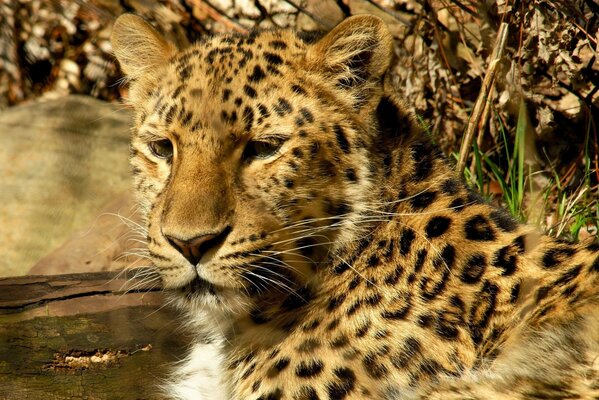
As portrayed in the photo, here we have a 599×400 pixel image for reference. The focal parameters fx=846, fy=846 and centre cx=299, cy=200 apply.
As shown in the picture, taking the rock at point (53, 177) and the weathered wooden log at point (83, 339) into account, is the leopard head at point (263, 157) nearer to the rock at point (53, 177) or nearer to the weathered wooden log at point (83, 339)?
the weathered wooden log at point (83, 339)

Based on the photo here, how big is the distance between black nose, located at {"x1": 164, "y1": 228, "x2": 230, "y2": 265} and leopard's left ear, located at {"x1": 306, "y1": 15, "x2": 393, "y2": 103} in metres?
1.23

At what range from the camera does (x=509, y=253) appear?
462 cm

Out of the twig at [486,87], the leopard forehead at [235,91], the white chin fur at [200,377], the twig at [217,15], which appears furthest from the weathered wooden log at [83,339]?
the twig at [217,15]

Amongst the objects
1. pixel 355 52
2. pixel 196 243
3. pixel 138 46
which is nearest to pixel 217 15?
pixel 138 46

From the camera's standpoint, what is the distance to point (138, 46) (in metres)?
5.61

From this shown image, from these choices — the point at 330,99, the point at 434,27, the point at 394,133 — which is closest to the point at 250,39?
the point at 330,99

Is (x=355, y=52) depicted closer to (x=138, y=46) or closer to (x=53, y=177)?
(x=138, y=46)

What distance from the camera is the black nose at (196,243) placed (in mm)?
4348

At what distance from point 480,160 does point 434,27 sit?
1346 millimetres

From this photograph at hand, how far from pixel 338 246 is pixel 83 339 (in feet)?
6.55

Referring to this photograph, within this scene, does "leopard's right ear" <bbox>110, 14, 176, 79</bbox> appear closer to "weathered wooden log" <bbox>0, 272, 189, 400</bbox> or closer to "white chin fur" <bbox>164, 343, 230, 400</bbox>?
"weathered wooden log" <bbox>0, 272, 189, 400</bbox>

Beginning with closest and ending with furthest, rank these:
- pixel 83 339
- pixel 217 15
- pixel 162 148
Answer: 1. pixel 162 148
2. pixel 83 339
3. pixel 217 15

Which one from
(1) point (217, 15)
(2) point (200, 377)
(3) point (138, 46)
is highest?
(1) point (217, 15)

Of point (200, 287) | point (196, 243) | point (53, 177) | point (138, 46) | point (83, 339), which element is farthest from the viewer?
point (53, 177)
